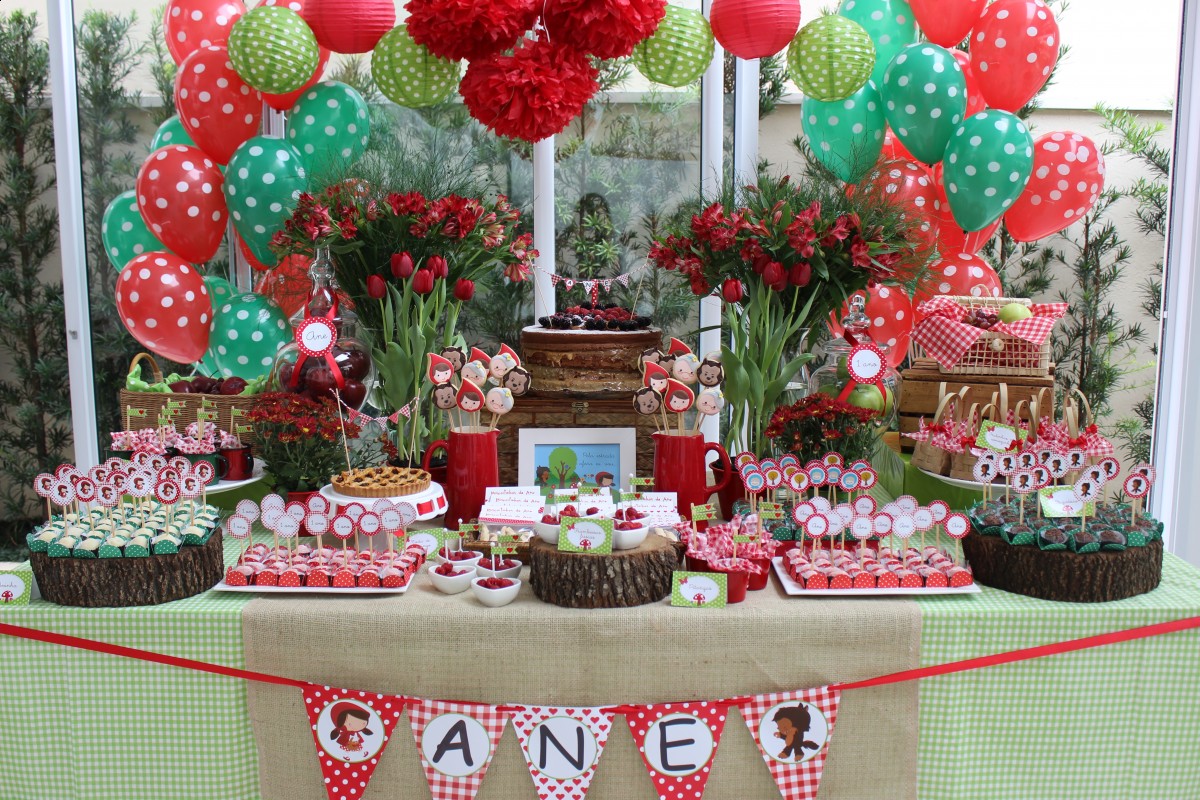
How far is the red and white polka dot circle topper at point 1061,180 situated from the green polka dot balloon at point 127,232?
256 cm

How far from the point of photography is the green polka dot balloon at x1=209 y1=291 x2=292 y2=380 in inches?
100

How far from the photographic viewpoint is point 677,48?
2383 millimetres

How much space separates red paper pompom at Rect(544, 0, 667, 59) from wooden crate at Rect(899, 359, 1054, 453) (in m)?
1.07

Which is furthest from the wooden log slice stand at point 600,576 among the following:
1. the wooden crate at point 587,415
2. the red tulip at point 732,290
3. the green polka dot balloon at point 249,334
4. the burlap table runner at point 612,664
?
the green polka dot balloon at point 249,334

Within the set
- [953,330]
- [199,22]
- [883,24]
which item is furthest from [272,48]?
[953,330]

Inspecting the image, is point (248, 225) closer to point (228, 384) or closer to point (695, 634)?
point (228, 384)

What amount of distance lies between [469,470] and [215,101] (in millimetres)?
1465

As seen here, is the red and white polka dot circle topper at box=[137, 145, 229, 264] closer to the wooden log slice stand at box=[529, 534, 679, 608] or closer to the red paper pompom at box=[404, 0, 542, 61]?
the red paper pompom at box=[404, 0, 542, 61]

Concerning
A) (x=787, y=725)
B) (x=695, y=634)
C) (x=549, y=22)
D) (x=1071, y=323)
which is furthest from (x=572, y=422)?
(x=1071, y=323)

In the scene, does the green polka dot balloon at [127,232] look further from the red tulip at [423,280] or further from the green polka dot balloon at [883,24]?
the green polka dot balloon at [883,24]

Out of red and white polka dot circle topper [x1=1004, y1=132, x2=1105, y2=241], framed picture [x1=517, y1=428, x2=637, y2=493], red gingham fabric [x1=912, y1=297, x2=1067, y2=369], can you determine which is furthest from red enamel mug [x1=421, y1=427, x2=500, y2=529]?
red and white polka dot circle topper [x1=1004, y1=132, x2=1105, y2=241]

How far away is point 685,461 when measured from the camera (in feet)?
5.86

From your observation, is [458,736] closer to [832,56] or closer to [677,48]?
[677,48]

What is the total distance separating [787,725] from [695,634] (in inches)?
7.9
